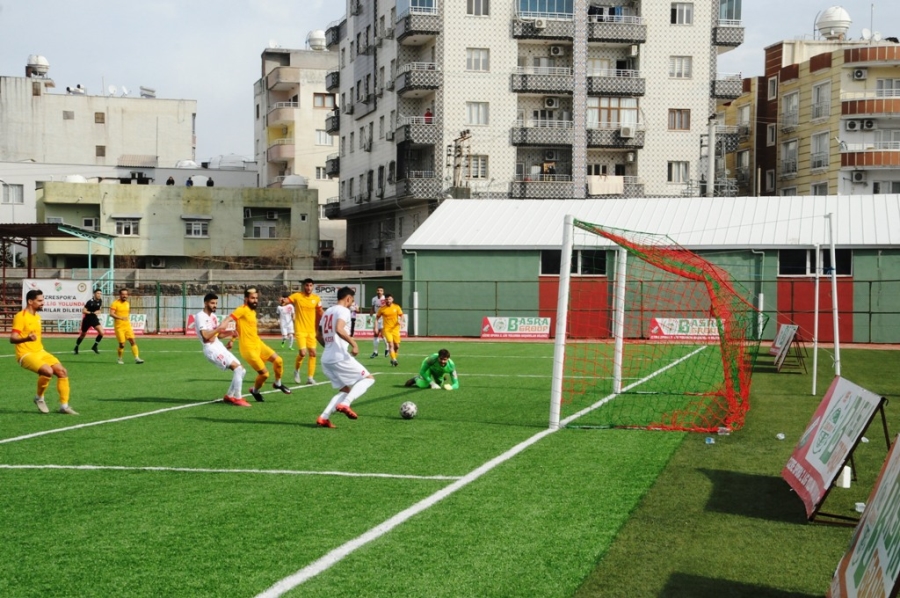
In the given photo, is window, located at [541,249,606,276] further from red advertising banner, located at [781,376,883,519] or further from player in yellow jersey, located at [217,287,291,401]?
red advertising banner, located at [781,376,883,519]

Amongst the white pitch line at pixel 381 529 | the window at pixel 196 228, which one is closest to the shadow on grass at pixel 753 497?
the white pitch line at pixel 381 529

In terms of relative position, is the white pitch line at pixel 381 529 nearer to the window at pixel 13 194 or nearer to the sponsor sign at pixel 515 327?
the sponsor sign at pixel 515 327

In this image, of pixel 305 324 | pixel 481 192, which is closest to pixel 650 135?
pixel 481 192

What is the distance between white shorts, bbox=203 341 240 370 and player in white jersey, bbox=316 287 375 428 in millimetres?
3520

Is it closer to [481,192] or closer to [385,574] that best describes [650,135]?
[481,192]

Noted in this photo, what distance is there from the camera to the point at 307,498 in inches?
365

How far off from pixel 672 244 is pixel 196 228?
39.3 meters

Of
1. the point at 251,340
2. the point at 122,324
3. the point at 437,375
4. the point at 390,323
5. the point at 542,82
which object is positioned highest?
the point at 542,82

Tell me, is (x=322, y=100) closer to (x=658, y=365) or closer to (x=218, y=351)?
(x=658, y=365)

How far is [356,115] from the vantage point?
71250 millimetres

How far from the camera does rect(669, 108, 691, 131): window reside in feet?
208

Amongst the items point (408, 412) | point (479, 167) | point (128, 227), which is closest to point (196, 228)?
point (128, 227)

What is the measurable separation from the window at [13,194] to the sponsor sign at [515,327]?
149 feet

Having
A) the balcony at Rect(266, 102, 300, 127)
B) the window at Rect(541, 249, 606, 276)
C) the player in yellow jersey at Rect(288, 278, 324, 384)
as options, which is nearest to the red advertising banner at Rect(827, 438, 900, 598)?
the player in yellow jersey at Rect(288, 278, 324, 384)
